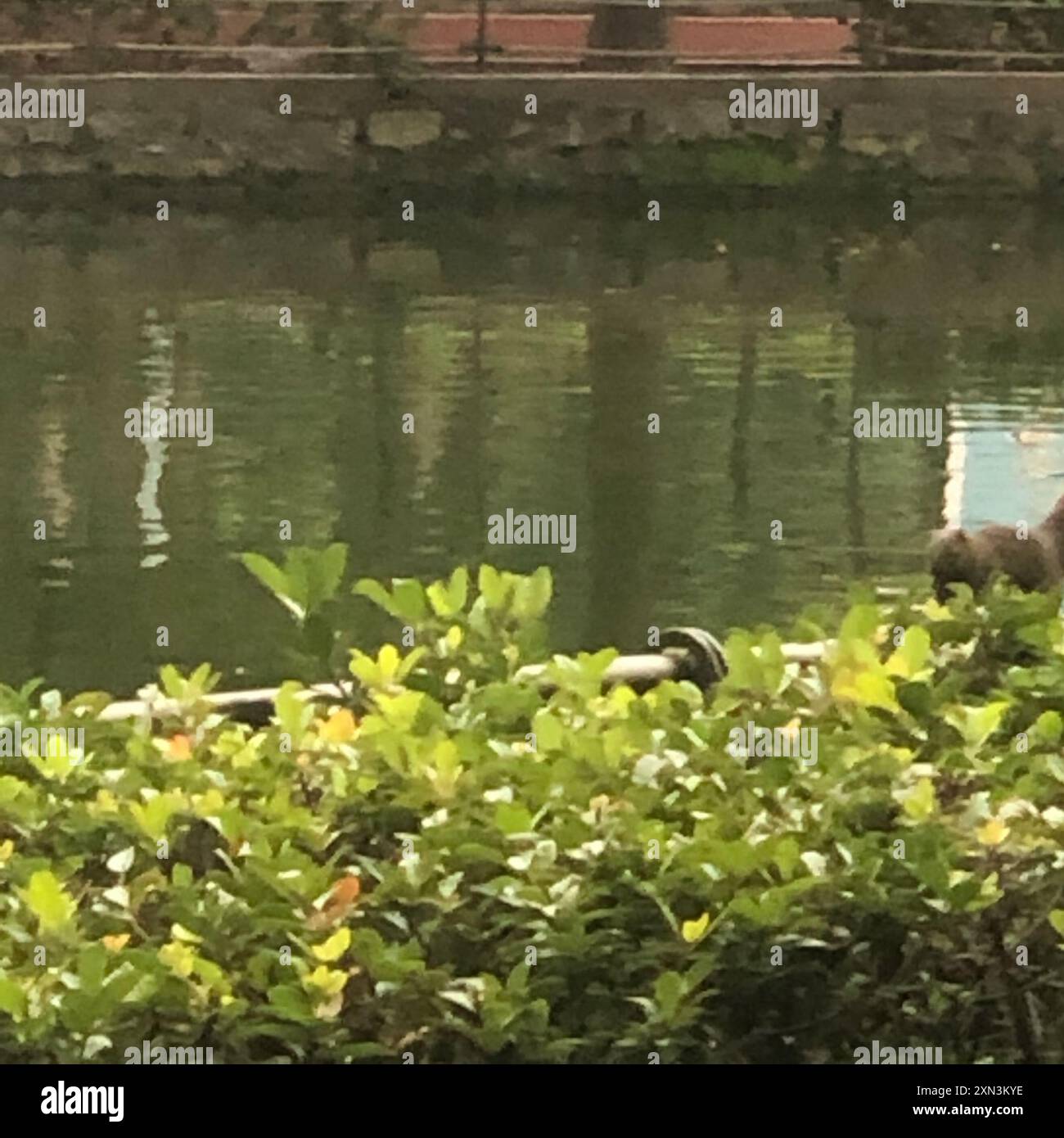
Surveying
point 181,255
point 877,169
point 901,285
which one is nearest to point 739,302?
point 901,285

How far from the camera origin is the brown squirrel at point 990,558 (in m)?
4.61

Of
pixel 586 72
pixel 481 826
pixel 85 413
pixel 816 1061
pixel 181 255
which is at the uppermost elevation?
pixel 586 72

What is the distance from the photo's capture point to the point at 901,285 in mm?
13258

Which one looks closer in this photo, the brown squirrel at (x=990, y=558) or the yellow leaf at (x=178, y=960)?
the yellow leaf at (x=178, y=960)

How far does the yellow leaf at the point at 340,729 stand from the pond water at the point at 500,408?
157 cm

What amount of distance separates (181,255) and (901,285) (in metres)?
4.21

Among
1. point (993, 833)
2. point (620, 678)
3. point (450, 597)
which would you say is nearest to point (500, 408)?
point (620, 678)

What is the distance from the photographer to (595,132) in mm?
16531

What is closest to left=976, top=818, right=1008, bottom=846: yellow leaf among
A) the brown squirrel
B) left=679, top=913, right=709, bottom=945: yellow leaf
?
left=679, top=913, right=709, bottom=945: yellow leaf

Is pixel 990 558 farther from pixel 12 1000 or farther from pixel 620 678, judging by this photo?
pixel 12 1000

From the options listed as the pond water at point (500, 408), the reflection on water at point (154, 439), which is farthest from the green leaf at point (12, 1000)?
the reflection on water at point (154, 439)

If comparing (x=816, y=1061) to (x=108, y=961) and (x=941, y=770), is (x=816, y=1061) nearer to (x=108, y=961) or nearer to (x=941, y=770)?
(x=941, y=770)

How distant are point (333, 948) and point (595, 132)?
1502cm

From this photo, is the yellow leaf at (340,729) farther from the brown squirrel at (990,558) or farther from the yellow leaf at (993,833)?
the brown squirrel at (990,558)
